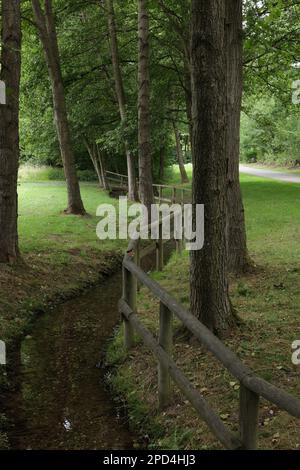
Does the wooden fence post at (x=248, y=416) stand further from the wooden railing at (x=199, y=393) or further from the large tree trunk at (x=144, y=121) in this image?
the large tree trunk at (x=144, y=121)

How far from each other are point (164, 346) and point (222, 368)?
34.3 inches

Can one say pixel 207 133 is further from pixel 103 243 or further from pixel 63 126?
pixel 63 126

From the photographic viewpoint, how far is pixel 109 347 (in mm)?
8000

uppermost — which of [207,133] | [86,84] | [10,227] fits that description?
[86,84]

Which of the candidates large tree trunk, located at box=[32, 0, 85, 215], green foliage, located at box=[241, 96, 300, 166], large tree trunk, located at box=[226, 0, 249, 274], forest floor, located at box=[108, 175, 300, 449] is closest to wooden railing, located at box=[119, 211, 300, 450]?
forest floor, located at box=[108, 175, 300, 449]

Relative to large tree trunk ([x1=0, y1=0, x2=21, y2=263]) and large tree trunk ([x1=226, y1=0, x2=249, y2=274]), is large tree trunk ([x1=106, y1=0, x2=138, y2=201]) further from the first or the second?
large tree trunk ([x1=226, y1=0, x2=249, y2=274])

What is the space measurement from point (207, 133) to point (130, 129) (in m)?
17.5

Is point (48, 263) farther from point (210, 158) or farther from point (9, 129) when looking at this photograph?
point (210, 158)

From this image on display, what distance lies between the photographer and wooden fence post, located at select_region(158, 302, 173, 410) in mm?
5340

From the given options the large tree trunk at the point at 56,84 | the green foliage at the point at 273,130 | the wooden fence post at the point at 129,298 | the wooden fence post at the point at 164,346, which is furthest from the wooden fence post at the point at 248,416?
the green foliage at the point at 273,130

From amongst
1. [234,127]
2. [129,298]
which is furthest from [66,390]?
[234,127]

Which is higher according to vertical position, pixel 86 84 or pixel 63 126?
pixel 86 84

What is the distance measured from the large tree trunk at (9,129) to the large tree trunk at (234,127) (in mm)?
4272

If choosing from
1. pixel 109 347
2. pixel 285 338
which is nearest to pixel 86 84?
pixel 109 347
